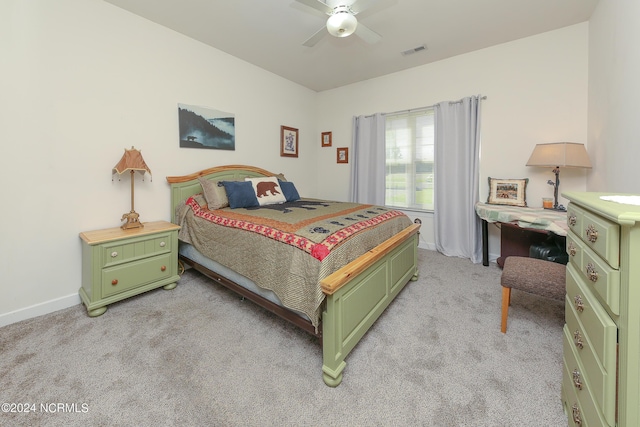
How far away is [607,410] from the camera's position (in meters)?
0.79

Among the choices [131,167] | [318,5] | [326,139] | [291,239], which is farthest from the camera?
→ [326,139]

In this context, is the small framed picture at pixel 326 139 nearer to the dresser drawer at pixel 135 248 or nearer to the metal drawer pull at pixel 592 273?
the dresser drawer at pixel 135 248

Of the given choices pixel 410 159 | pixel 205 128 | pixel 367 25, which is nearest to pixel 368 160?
pixel 410 159

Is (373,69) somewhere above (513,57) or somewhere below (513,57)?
above

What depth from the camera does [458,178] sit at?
3.41 metres

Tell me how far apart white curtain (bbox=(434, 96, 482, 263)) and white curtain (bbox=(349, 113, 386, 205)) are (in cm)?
81

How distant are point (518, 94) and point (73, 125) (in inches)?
175

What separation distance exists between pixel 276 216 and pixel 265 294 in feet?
2.19

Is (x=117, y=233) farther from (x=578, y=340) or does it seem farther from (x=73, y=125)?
(x=578, y=340)

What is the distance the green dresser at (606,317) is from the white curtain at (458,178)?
7.81 feet

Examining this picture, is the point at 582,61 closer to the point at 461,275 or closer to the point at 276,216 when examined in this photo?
the point at 461,275

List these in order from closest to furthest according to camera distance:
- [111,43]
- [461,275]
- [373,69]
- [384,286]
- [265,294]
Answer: [265,294]
[384,286]
[111,43]
[461,275]
[373,69]

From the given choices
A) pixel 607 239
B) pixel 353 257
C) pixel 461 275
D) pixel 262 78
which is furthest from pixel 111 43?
pixel 461 275

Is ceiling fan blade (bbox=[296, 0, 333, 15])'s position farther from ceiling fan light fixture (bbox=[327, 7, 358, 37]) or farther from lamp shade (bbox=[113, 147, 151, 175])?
lamp shade (bbox=[113, 147, 151, 175])
